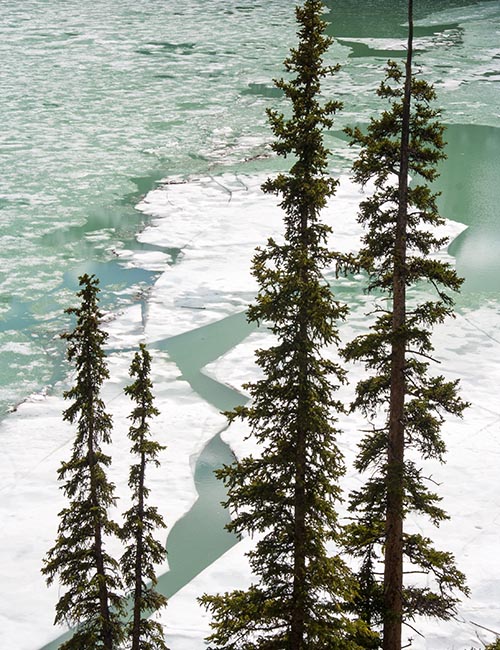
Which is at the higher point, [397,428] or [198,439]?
[397,428]

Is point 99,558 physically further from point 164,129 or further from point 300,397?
point 164,129

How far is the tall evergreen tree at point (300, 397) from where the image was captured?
8.65 m

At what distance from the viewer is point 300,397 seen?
29.6ft

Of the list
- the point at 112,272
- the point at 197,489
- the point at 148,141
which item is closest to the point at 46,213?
the point at 112,272

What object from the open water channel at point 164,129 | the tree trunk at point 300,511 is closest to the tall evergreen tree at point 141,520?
the tree trunk at point 300,511

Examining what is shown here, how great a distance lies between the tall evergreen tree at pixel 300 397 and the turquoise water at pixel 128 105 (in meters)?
10.0

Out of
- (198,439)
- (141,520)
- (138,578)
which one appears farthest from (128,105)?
(138,578)

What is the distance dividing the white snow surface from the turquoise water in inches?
46.5

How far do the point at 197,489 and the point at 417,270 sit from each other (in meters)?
8.22

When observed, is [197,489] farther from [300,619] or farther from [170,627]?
[300,619]

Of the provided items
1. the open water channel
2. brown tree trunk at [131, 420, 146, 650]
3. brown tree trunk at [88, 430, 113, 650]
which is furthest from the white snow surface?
brown tree trunk at [88, 430, 113, 650]

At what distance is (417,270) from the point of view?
29.1 feet

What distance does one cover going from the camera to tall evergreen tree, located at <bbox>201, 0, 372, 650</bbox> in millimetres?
8648

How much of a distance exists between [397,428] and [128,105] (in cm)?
2965
